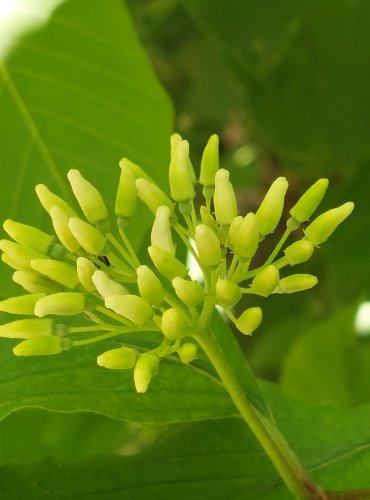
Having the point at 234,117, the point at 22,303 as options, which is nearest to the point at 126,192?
the point at 22,303

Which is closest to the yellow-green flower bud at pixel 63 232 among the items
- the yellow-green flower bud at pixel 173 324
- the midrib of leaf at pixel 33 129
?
the yellow-green flower bud at pixel 173 324

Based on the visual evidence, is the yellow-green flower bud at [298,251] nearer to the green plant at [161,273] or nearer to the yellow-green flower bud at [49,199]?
the green plant at [161,273]

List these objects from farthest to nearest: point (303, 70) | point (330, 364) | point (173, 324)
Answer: point (303, 70), point (330, 364), point (173, 324)

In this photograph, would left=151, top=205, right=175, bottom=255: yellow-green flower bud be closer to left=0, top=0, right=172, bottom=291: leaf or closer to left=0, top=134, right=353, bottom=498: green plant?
left=0, top=134, right=353, bottom=498: green plant

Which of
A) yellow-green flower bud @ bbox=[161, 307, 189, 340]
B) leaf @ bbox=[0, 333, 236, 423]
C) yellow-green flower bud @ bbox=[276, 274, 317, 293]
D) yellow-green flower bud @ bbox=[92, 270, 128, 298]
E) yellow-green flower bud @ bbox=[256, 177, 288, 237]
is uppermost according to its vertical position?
yellow-green flower bud @ bbox=[256, 177, 288, 237]

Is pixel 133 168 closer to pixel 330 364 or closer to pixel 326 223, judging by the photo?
pixel 326 223

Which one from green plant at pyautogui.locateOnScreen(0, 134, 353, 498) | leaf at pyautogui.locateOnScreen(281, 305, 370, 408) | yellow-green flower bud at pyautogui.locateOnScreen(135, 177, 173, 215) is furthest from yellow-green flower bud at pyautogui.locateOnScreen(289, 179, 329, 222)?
leaf at pyautogui.locateOnScreen(281, 305, 370, 408)
